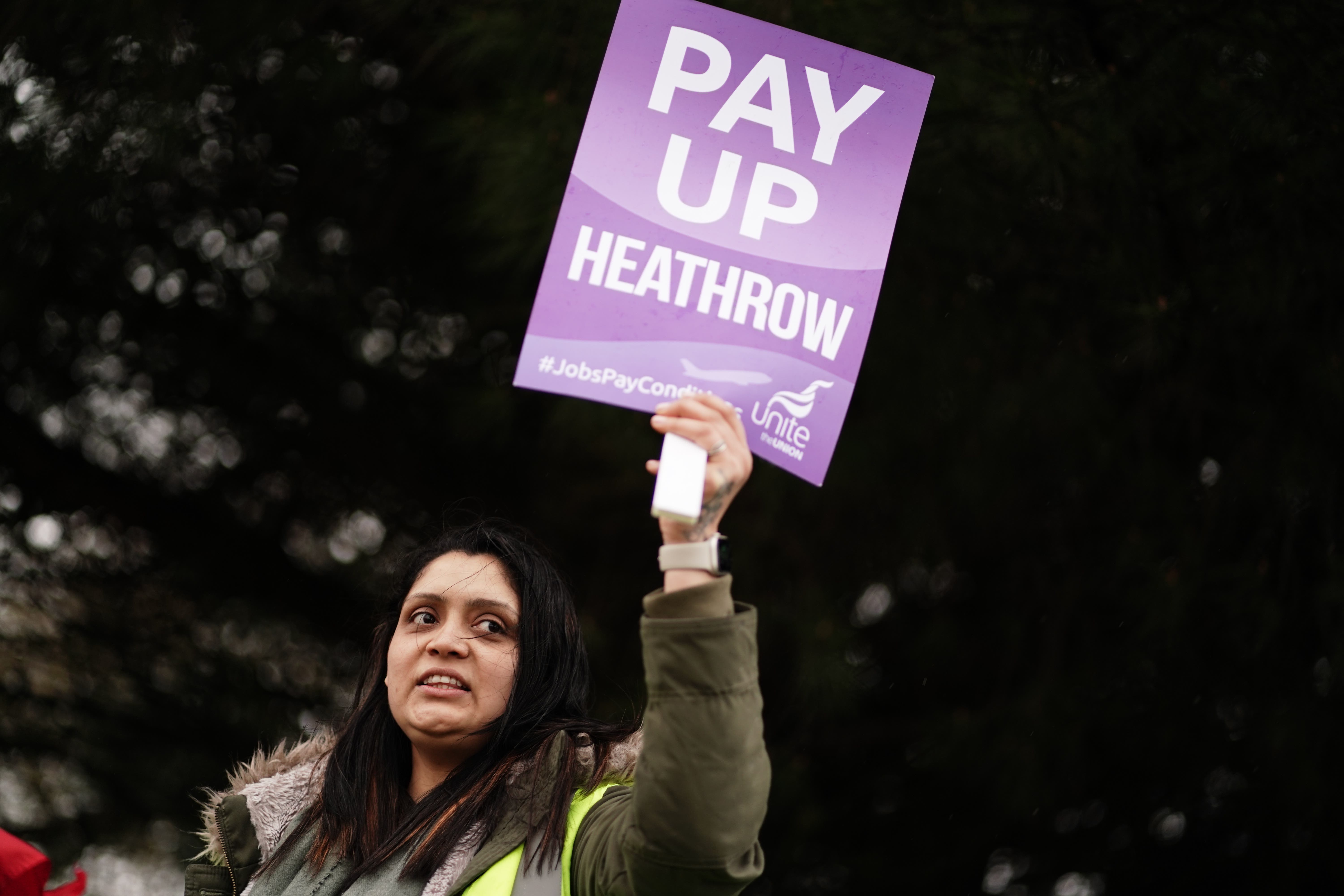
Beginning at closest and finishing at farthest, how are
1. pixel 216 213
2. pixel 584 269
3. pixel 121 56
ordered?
pixel 584 269
pixel 121 56
pixel 216 213

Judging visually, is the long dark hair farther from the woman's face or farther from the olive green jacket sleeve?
the olive green jacket sleeve

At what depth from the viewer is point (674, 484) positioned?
3.94 ft

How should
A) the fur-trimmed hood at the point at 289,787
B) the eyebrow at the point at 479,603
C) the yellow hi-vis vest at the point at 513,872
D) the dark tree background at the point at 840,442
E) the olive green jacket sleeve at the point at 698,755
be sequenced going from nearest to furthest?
the olive green jacket sleeve at the point at 698,755
the yellow hi-vis vest at the point at 513,872
the fur-trimmed hood at the point at 289,787
the eyebrow at the point at 479,603
the dark tree background at the point at 840,442

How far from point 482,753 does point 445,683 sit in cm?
9

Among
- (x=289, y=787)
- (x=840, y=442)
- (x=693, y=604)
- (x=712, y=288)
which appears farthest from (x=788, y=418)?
(x=840, y=442)

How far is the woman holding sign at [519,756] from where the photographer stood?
1.15 meters

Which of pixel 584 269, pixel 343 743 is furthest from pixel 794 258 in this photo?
pixel 343 743

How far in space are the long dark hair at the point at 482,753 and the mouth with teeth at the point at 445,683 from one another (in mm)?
53

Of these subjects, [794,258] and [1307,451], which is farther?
[1307,451]

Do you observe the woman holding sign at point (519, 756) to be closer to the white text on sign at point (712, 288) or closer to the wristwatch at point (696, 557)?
the wristwatch at point (696, 557)

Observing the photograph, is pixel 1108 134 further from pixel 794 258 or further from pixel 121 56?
pixel 121 56

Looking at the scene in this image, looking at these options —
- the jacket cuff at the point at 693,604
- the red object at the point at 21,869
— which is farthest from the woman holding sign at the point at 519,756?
the red object at the point at 21,869

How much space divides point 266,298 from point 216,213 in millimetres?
244

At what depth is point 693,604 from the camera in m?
1.17
